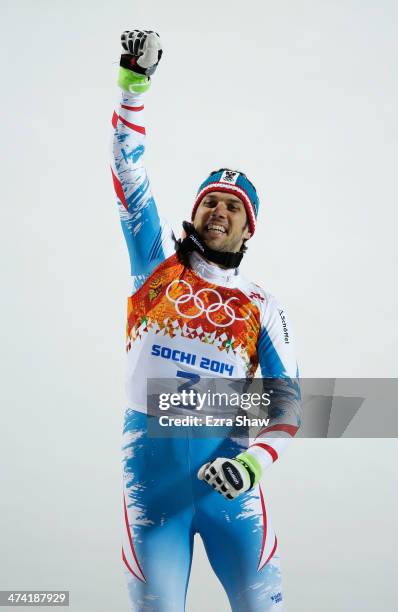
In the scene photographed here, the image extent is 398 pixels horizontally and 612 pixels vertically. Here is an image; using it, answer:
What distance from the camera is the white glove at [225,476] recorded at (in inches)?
136

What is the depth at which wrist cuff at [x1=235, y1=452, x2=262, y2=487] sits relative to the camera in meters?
3.56

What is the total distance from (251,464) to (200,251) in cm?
93

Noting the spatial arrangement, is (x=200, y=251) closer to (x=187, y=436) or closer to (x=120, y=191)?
(x=120, y=191)

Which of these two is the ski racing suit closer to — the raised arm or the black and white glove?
the raised arm

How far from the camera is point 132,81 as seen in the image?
3.66m

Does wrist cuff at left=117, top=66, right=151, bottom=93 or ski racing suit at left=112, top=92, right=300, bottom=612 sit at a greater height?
wrist cuff at left=117, top=66, right=151, bottom=93

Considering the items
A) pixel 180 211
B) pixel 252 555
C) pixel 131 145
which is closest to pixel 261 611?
pixel 252 555

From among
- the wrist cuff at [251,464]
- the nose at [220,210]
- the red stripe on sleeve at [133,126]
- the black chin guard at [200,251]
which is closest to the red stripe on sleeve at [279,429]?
the wrist cuff at [251,464]

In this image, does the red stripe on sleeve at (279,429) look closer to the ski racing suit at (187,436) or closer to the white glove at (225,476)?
the ski racing suit at (187,436)

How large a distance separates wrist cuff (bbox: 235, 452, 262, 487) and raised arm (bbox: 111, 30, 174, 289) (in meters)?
0.85

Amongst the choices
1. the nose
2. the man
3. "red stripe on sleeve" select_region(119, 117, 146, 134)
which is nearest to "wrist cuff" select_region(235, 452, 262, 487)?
the man

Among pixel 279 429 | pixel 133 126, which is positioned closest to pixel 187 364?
pixel 279 429

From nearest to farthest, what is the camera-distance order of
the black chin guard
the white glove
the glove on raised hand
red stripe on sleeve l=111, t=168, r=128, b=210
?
the white glove → the glove on raised hand → red stripe on sleeve l=111, t=168, r=128, b=210 → the black chin guard

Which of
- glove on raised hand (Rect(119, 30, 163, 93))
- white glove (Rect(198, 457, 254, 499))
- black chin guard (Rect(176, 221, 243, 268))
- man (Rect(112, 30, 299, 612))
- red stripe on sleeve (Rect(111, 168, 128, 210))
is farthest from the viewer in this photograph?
black chin guard (Rect(176, 221, 243, 268))
